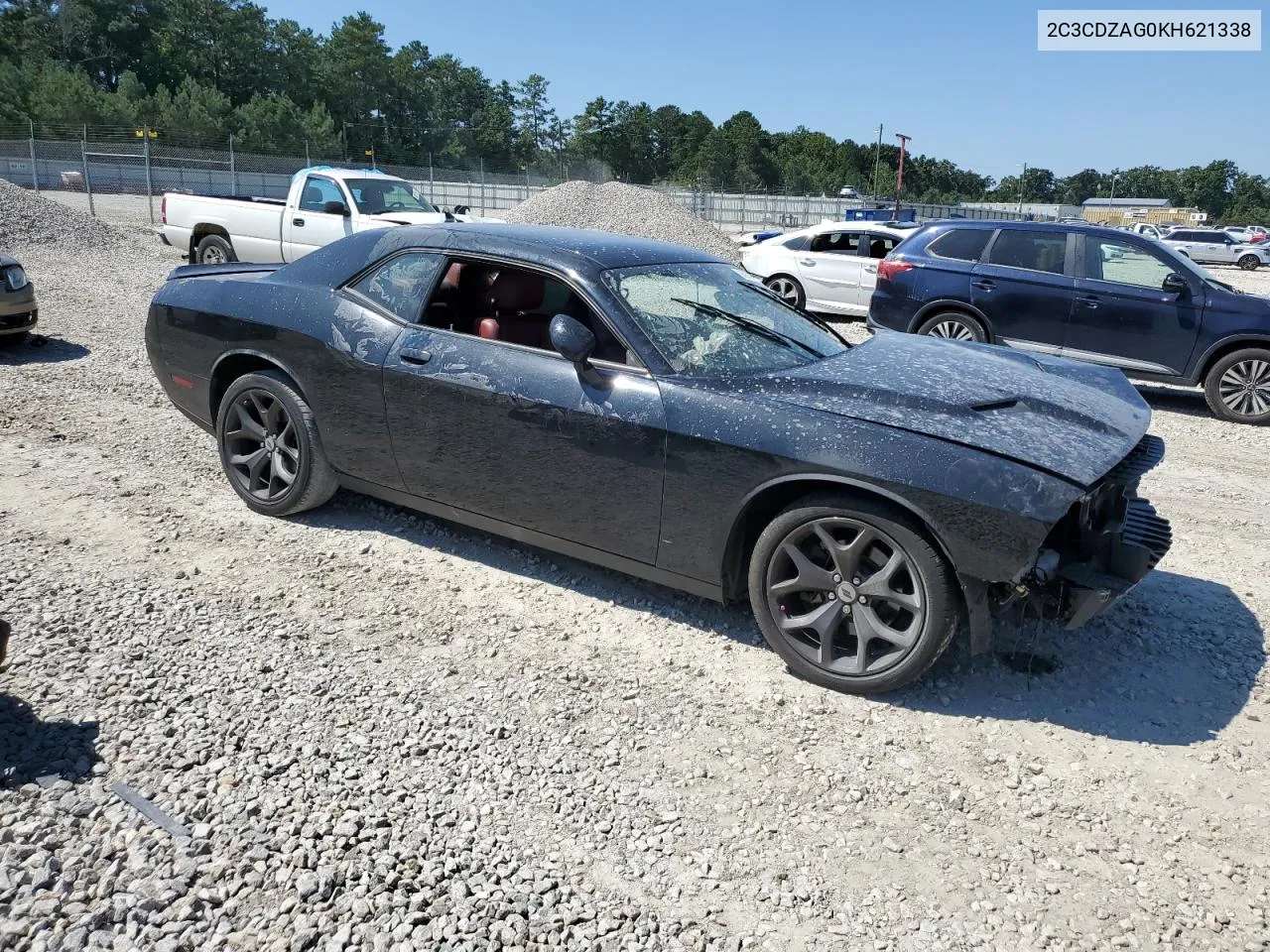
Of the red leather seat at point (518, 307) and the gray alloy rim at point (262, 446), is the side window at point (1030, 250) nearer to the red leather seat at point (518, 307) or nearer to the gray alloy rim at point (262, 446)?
the red leather seat at point (518, 307)

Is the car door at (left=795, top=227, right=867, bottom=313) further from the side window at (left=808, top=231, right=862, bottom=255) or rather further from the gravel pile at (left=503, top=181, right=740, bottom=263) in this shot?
the gravel pile at (left=503, top=181, right=740, bottom=263)

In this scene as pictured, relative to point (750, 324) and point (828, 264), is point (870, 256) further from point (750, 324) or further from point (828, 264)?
point (750, 324)

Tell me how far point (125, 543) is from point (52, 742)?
70.8 inches

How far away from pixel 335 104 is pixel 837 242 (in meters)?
86.7

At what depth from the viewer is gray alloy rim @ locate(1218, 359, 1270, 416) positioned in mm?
8461

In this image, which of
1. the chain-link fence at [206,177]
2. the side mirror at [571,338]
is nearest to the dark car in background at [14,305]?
the side mirror at [571,338]

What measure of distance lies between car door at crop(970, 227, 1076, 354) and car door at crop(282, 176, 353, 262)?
8.53 meters

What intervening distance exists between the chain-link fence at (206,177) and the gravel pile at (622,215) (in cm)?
685

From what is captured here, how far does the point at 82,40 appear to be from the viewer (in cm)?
7900

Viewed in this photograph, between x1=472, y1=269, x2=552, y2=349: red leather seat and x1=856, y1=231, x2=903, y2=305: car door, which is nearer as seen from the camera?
x1=472, y1=269, x2=552, y2=349: red leather seat

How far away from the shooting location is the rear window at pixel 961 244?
961 cm

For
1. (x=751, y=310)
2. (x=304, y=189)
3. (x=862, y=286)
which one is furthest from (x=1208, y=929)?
(x=304, y=189)

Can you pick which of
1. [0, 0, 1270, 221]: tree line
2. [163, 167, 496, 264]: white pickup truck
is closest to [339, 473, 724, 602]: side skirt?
[163, 167, 496, 264]: white pickup truck

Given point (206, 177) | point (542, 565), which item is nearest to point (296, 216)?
point (542, 565)
